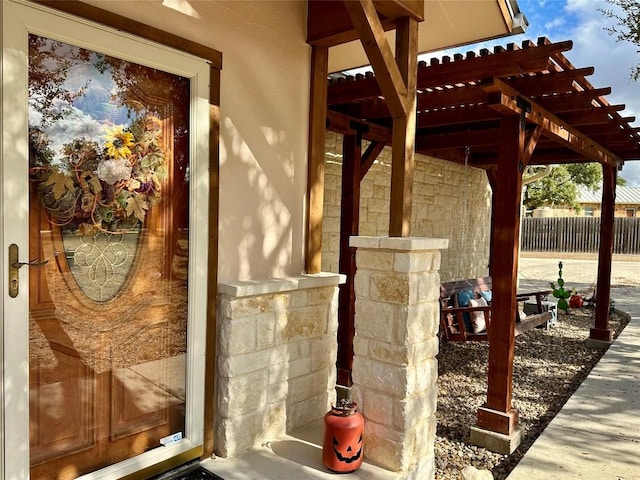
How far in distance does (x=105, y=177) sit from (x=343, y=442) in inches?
73.9

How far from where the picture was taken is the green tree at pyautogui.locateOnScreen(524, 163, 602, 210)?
2088 cm

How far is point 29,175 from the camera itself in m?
2.02

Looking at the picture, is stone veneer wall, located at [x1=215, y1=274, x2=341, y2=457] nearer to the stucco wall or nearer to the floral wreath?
the stucco wall

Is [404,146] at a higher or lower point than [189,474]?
higher

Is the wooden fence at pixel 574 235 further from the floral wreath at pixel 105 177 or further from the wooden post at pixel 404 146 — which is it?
the floral wreath at pixel 105 177

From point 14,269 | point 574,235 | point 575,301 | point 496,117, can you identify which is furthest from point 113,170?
point 574,235

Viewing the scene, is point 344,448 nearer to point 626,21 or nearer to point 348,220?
point 348,220

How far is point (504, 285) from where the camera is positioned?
4121 mm

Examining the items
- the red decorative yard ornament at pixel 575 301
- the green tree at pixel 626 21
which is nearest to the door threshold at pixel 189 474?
the green tree at pixel 626 21

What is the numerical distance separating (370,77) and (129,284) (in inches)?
112

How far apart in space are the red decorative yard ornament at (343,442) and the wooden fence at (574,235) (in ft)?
60.3

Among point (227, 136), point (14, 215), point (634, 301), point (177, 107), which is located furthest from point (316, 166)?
point (634, 301)

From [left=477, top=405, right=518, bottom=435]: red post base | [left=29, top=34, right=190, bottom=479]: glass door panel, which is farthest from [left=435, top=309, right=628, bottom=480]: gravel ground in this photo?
[left=29, top=34, right=190, bottom=479]: glass door panel

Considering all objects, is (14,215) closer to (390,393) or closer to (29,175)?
(29,175)
